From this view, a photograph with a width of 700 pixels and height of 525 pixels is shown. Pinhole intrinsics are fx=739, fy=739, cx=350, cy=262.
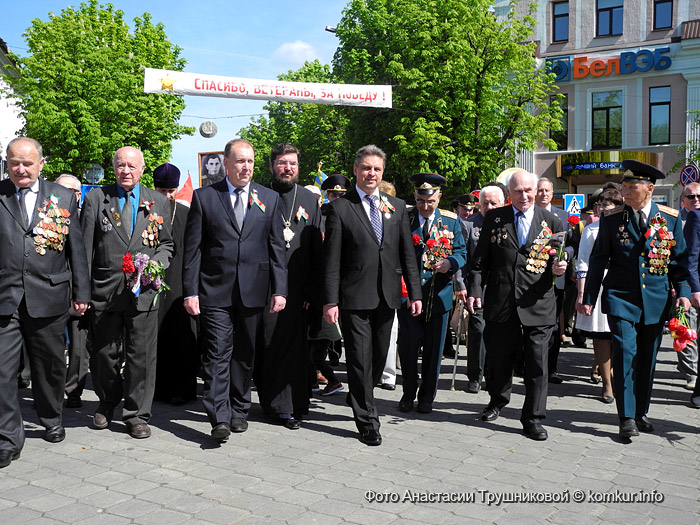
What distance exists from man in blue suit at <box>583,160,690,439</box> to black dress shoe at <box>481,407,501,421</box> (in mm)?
1054

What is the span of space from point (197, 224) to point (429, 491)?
272 cm

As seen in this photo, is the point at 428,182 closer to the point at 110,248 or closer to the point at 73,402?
the point at 110,248

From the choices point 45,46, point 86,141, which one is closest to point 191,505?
point 86,141

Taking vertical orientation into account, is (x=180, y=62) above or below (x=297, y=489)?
above

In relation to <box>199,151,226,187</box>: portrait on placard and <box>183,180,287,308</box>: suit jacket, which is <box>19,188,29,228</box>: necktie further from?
<box>199,151,226,187</box>: portrait on placard

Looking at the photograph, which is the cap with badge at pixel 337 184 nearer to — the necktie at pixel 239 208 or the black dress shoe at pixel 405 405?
the necktie at pixel 239 208

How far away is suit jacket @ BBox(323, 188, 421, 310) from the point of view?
5949 millimetres

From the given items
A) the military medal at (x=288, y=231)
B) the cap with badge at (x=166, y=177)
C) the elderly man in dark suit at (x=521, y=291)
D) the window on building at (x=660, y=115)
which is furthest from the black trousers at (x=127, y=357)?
the window on building at (x=660, y=115)

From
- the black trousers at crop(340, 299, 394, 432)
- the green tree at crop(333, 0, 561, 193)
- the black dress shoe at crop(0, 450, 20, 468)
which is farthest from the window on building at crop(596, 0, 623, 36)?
the black dress shoe at crop(0, 450, 20, 468)

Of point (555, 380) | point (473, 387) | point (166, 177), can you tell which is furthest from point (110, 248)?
point (555, 380)

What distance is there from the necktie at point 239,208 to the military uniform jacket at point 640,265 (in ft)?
9.91

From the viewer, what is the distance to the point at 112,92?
28.8 meters

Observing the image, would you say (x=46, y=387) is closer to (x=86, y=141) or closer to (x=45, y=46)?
(x=86, y=141)

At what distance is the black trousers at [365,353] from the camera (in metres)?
5.83
